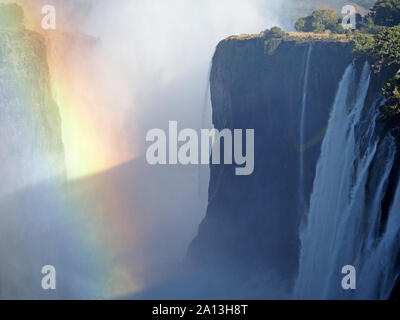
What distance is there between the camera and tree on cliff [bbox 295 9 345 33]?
57.6 meters

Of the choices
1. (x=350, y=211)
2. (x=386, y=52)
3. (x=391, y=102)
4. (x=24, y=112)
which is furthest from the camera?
(x=24, y=112)

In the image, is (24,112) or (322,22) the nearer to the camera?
(24,112)

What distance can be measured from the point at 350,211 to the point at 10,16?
36.0 m

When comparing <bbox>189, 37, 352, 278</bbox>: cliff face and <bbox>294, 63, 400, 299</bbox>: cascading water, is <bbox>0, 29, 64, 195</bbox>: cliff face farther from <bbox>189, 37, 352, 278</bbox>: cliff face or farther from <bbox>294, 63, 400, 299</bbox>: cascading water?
<bbox>294, 63, 400, 299</bbox>: cascading water

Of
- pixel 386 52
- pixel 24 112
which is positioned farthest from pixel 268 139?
pixel 24 112

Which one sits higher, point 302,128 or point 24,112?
point 24,112

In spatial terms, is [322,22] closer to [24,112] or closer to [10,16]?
[24,112]

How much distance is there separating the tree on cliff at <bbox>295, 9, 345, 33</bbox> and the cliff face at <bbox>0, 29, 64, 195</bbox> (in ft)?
54.1

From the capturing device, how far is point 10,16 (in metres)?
65.3

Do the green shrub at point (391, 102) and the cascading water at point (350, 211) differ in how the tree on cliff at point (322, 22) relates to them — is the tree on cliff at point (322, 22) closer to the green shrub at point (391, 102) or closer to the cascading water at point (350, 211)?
the cascading water at point (350, 211)

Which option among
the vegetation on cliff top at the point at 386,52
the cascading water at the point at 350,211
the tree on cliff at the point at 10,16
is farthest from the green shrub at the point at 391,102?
the tree on cliff at the point at 10,16

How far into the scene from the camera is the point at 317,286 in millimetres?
39844

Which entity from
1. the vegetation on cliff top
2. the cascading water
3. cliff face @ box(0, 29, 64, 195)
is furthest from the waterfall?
cliff face @ box(0, 29, 64, 195)
